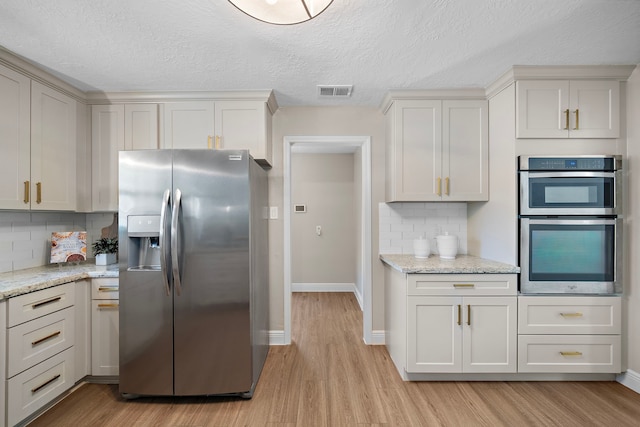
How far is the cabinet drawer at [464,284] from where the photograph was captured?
2271 millimetres

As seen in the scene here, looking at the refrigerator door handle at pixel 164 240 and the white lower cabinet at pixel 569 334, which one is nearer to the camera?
the refrigerator door handle at pixel 164 240

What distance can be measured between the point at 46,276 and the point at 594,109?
163 inches

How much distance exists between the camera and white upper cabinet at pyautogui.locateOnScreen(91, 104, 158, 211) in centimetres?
270

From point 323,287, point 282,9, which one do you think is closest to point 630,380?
point 282,9

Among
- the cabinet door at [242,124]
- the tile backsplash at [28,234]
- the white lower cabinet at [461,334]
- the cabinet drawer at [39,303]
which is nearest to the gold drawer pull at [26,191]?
the tile backsplash at [28,234]

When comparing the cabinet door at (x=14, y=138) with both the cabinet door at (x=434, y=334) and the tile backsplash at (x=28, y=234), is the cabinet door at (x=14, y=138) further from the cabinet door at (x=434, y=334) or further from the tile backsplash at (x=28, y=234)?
the cabinet door at (x=434, y=334)

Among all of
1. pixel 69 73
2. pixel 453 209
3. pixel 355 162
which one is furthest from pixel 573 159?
pixel 69 73

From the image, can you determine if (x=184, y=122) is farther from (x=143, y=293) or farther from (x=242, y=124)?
(x=143, y=293)

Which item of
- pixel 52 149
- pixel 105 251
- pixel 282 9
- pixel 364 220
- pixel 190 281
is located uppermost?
pixel 282 9

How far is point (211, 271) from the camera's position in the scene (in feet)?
6.82

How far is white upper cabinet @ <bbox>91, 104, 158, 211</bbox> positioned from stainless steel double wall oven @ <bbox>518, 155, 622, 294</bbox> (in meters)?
3.10

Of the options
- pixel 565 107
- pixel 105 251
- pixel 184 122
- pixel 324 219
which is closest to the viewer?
pixel 565 107

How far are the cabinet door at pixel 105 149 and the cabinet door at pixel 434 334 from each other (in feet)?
8.86

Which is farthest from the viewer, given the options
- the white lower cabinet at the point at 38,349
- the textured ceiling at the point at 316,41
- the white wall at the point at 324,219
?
the white wall at the point at 324,219
